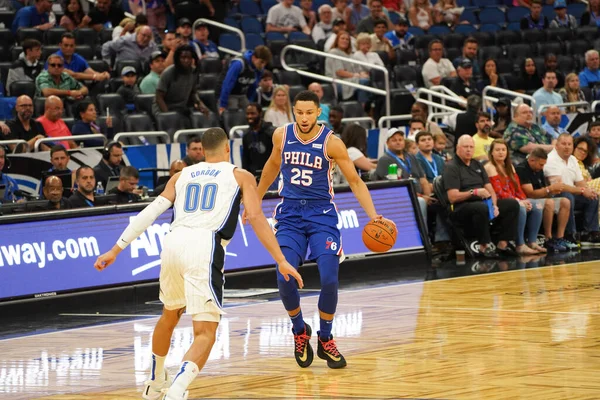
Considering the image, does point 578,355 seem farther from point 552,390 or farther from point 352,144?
point 352,144

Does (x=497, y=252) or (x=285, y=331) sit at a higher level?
(x=285, y=331)

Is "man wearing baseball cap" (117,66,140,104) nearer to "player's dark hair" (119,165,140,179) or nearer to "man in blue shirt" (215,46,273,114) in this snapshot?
"man in blue shirt" (215,46,273,114)

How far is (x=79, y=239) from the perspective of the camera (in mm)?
12227

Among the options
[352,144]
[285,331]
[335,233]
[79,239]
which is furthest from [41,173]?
[335,233]

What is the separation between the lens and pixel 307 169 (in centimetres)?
871

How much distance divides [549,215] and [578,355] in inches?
306

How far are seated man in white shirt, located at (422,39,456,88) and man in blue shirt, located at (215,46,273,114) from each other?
137 inches

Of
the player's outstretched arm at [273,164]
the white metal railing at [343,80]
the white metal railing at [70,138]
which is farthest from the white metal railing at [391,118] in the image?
the player's outstretched arm at [273,164]

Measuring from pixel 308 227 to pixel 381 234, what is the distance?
757mm

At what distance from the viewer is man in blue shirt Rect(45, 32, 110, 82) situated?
55.1 feet

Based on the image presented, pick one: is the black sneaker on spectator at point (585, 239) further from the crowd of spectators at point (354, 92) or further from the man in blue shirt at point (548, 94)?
the man in blue shirt at point (548, 94)

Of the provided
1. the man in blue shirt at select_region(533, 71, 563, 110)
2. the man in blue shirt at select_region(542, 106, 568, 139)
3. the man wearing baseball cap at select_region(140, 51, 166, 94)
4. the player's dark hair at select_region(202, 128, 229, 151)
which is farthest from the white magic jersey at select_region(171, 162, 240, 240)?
the man in blue shirt at select_region(533, 71, 563, 110)

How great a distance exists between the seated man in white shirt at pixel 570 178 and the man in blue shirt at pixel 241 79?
456cm

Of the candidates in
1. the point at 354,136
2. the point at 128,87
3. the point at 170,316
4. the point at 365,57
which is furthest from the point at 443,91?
the point at 170,316
